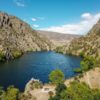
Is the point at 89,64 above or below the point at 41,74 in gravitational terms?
above

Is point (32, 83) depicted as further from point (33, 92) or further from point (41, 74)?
point (41, 74)

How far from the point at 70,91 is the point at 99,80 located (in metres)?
34.5

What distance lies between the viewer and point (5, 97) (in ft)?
277

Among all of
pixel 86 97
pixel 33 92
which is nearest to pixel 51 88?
pixel 33 92

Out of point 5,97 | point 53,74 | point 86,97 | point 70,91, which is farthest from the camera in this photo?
point 53,74

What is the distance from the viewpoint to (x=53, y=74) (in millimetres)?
111000

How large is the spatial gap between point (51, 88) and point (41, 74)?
179 ft

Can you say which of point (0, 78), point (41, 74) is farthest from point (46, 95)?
point (41, 74)

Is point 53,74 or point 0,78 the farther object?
point 0,78

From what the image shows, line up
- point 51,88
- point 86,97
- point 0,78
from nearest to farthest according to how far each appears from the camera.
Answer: point 86,97 → point 51,88 → point 0,78

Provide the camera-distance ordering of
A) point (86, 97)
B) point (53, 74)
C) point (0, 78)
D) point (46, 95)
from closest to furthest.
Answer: point (86, 97)
point (46, 95)
point (53, 74)
point (0, 78)

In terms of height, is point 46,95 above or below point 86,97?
below

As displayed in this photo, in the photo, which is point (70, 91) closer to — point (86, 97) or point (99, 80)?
point (86, 97)

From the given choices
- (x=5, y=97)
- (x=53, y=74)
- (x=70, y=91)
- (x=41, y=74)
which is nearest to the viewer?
(x=70, y=91)
